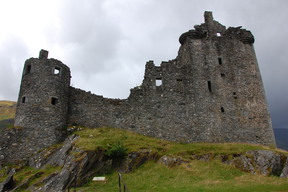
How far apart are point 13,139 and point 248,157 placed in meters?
20.1

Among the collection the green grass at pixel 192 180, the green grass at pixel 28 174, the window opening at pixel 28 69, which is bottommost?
the green grass at pixel 192 180

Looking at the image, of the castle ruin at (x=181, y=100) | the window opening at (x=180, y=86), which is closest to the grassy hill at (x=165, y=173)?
the castle ruin at (x=181, y=100)

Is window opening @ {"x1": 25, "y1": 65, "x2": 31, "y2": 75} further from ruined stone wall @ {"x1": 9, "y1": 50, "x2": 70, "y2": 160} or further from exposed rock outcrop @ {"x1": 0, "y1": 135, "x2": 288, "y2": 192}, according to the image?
exposed rock outcrop @ {"x1": 0, "y1": 135, "x2": 288, "y2": 192}

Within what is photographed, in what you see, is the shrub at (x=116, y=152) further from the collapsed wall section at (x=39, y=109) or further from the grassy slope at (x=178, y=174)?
the collapsed wall section at (x=39, y=109)

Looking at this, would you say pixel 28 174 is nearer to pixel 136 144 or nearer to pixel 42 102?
pixel 42 102

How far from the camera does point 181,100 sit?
2822cm

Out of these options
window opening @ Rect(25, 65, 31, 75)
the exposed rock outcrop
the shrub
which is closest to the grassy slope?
the exposed rock outcrop

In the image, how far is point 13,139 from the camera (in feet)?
67.5

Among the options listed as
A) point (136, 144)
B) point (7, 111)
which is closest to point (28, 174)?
point (136, 144)

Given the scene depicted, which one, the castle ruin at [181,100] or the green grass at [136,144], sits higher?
the castle ruin at [181,100]

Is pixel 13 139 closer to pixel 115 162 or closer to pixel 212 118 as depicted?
pixel 115 162

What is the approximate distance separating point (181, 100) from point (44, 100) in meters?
15.0

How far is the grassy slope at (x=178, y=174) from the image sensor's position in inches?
586

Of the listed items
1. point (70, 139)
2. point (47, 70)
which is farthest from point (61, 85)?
point (70, 139)
